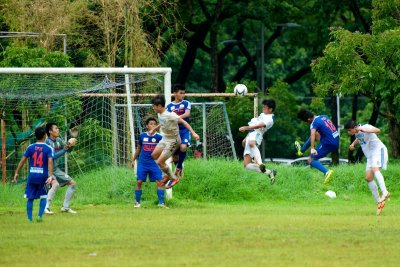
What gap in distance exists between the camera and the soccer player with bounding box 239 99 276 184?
2286cm

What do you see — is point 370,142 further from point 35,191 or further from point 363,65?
point 363,65

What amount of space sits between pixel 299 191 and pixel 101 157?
4660 millimetres

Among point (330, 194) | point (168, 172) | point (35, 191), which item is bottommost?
point (330, 194)

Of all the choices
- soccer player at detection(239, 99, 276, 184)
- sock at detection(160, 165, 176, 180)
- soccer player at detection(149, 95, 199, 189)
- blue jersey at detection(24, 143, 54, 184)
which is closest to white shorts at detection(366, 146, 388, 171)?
soccer player at detection(239, 99, 276, 184)

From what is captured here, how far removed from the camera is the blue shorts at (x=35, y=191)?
19.3 metres

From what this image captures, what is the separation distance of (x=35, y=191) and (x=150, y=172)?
3760mm

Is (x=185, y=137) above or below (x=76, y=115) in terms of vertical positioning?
above

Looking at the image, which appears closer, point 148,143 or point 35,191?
point 35,191

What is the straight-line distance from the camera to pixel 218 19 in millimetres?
44688

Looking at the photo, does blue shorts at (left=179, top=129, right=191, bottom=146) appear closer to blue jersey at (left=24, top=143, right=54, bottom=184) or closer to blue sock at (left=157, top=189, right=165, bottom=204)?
blue sock at (left=157, top=189, right=165, bottom=204)

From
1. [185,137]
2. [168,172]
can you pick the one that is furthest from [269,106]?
[168,172]

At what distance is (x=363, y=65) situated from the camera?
28.7m

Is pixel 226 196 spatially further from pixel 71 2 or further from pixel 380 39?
pixel 71 2

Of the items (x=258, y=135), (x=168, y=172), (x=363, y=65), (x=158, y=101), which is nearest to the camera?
(x=158, y=101)
